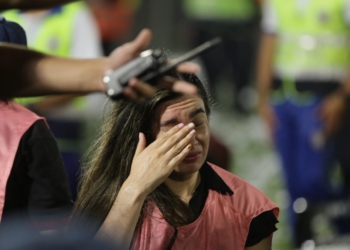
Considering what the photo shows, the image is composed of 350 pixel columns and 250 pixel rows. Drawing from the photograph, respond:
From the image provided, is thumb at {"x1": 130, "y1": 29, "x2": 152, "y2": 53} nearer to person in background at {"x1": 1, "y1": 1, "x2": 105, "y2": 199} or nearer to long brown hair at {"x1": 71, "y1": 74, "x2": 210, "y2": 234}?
long brown hair at {"x1": 71, "y1": 74, "x2": 210, "y2": 234}

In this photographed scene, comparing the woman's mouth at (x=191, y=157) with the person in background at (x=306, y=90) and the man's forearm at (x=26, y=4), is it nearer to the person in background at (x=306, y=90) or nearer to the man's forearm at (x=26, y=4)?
the man's forearm at (x=26, y=4)

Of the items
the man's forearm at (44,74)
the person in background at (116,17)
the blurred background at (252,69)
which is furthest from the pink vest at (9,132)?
the person in background at (116,17)

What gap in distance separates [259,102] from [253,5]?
596 mm

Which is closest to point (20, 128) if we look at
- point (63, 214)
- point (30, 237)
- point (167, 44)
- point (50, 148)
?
point (50, 148)

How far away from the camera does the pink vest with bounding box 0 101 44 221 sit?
101 inches

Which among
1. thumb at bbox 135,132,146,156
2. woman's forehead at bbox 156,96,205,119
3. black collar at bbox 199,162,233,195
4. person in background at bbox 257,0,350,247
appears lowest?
person in background at bbox 257,0,350,247

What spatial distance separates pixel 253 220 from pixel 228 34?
2.91 meters

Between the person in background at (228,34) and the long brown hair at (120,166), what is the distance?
2.61 m

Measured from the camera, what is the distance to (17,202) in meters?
2.61

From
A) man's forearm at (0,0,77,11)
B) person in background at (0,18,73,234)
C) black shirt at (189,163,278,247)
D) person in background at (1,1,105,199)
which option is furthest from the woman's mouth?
person in background at (1,1,105,199)

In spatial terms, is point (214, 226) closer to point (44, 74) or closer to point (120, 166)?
point (120, 166)

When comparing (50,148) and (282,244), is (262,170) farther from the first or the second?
(50,148)

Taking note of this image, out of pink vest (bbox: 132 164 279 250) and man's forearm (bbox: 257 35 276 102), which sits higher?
pink vest (bbox: 132 164 279 250)

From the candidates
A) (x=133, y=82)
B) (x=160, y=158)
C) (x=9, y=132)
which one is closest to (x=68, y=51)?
(x=9, y=132)
